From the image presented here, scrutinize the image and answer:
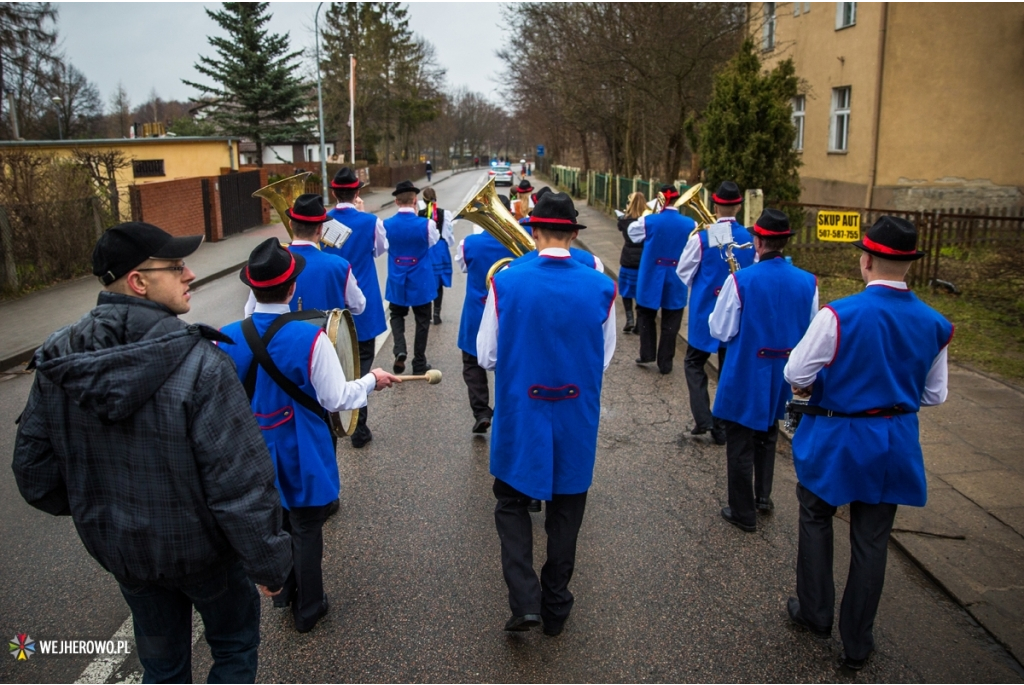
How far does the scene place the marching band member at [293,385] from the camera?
11.0ft

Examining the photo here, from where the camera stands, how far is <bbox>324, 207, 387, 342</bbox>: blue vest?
7.05 m

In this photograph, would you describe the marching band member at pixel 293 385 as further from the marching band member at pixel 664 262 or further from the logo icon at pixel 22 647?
the marching band member at pixel 664 262

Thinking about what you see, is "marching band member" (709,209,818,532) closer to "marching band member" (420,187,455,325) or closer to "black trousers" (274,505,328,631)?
"black trousers" (274,505,328,631)

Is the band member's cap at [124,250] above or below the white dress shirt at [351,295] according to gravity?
above

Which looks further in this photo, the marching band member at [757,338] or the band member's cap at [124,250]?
the marching band member at [757,338]

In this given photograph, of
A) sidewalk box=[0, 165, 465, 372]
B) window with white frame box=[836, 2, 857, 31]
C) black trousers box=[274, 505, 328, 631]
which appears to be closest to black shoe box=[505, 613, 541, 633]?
black trousers box=[274, 505, 328, 631]

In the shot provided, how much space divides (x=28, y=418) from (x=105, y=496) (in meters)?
0.33

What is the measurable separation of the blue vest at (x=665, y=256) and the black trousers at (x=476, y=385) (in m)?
2.55

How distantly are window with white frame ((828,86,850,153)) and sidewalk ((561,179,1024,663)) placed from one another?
16.7 meters

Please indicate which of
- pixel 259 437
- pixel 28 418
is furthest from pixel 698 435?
pixel 28 418

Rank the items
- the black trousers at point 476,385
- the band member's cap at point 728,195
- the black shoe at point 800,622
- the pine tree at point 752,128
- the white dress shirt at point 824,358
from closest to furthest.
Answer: the white dress shirt at point 824,358 < the black shoe at point 800,622 < the band member's cap at point 728,195 < the black trousers at point 476,385 < the pine tree at point 752,128

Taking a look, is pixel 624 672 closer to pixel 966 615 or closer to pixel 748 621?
pixel 748 621

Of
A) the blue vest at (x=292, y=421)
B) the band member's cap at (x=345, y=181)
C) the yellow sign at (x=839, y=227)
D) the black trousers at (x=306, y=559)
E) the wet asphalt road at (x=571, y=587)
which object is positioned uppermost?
the band member's cap at (x=345, y=181)

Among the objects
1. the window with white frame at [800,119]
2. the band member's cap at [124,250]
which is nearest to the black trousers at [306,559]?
the band member's cap at [124,250]
